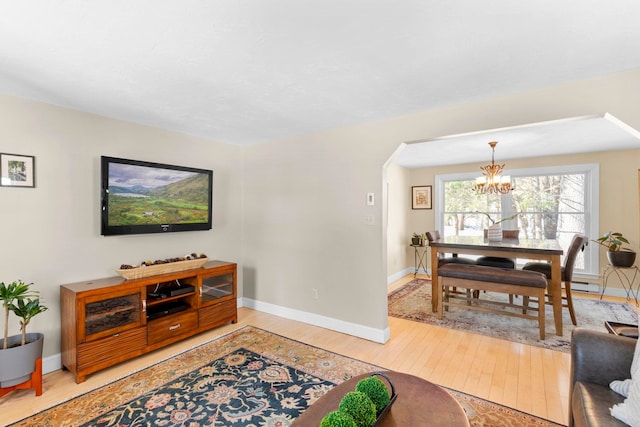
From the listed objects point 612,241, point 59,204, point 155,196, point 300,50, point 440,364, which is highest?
point 300,50

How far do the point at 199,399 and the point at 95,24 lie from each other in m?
2.34

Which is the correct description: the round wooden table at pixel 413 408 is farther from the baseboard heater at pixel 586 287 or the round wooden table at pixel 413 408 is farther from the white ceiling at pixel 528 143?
the baseboard heater at pixel 586 287

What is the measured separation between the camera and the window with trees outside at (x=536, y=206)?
486 cm

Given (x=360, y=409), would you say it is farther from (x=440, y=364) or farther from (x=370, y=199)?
(x=370, y=199)

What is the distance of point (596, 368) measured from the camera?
4.84 ft

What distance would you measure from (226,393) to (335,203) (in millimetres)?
2032

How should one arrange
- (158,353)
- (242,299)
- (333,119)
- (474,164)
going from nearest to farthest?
(158,353)
(333,119)
(242,299)
(474,164)

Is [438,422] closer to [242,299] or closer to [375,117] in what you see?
[375,117]

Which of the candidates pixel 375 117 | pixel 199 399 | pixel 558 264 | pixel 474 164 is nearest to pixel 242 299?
→ pixel 199 399

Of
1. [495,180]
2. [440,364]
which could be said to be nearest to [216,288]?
[440,364]

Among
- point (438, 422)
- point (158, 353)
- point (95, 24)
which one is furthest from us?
point (158, 353)

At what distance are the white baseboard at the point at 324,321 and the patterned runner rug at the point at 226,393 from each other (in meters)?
0.49

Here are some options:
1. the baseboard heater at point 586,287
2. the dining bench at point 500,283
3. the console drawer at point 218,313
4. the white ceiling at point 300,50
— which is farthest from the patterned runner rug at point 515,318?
the white ceiling at point 300,50

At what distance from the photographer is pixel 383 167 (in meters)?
2.98
